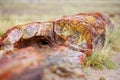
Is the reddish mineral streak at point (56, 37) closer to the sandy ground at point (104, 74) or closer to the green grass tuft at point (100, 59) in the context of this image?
the green grass tuft at point (100, 59)

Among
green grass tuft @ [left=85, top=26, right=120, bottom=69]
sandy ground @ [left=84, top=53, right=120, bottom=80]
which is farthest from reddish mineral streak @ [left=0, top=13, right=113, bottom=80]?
sandy ground @ [left=84, top=53, right=120, bottom=80]

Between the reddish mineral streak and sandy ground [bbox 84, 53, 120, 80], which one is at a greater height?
the reddish mineral streak

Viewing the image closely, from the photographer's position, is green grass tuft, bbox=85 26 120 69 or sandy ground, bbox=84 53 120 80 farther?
green grass tuft, bbox=85 26 120 69

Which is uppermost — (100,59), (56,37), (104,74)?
(56,37)

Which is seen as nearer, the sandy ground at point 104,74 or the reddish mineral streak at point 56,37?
the sandy ground at point 104,74

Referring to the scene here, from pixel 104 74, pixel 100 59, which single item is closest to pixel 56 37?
pixel 100 59

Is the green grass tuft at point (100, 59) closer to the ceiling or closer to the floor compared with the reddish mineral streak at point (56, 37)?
closer to the floor

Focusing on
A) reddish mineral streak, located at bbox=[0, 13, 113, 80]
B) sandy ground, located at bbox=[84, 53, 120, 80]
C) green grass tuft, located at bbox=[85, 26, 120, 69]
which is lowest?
sandy ground, located at bbox=[84, 53, 120, 80]

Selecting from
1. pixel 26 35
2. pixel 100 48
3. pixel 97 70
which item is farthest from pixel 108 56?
pixel 26 35

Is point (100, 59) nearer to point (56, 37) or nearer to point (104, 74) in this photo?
point (104, 74)

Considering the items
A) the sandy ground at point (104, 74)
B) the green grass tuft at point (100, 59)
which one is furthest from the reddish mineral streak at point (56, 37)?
the sandy ground at point (104, 74)

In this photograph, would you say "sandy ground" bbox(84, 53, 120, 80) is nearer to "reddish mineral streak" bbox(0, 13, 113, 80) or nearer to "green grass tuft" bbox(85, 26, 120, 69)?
"green grass tuft" bbox(85, 26, 120, 69)

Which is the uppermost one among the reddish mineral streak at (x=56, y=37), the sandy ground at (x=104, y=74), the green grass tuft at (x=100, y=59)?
the reddish mineral streak at (x=56, y=37)
